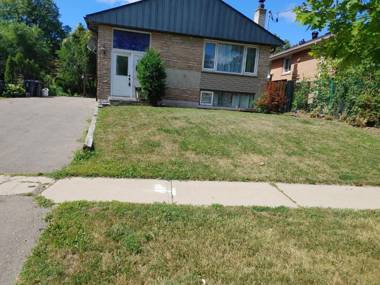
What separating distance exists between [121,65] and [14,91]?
10936mm

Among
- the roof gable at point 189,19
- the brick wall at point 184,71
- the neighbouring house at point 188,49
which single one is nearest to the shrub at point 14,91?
the neighbouring house at point 188,49

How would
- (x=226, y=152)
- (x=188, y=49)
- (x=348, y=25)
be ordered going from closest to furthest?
(x=348, y=25) → (x=226, y=152) → (x=188, y=49)

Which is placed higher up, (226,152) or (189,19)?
(189,19)

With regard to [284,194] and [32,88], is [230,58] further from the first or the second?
[32,88]

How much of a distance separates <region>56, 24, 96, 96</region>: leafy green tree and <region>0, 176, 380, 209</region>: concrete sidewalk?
2945cm

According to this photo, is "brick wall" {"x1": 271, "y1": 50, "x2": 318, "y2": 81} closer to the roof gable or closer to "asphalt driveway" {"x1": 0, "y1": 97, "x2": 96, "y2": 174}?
the roof gable

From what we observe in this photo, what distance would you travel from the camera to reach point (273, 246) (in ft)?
11.1

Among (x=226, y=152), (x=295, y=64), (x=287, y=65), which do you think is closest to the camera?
(x=226, y=152)

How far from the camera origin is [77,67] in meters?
32.6

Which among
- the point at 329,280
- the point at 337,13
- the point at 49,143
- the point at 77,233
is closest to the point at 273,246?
the point at 329,280

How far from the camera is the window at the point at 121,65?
52.0 feet

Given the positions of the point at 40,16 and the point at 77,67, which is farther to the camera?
the point at 40,16

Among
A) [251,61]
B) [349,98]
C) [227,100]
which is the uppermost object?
[251,61]

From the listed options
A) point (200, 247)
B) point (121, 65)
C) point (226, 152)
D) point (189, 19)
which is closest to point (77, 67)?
point (121, 65)
